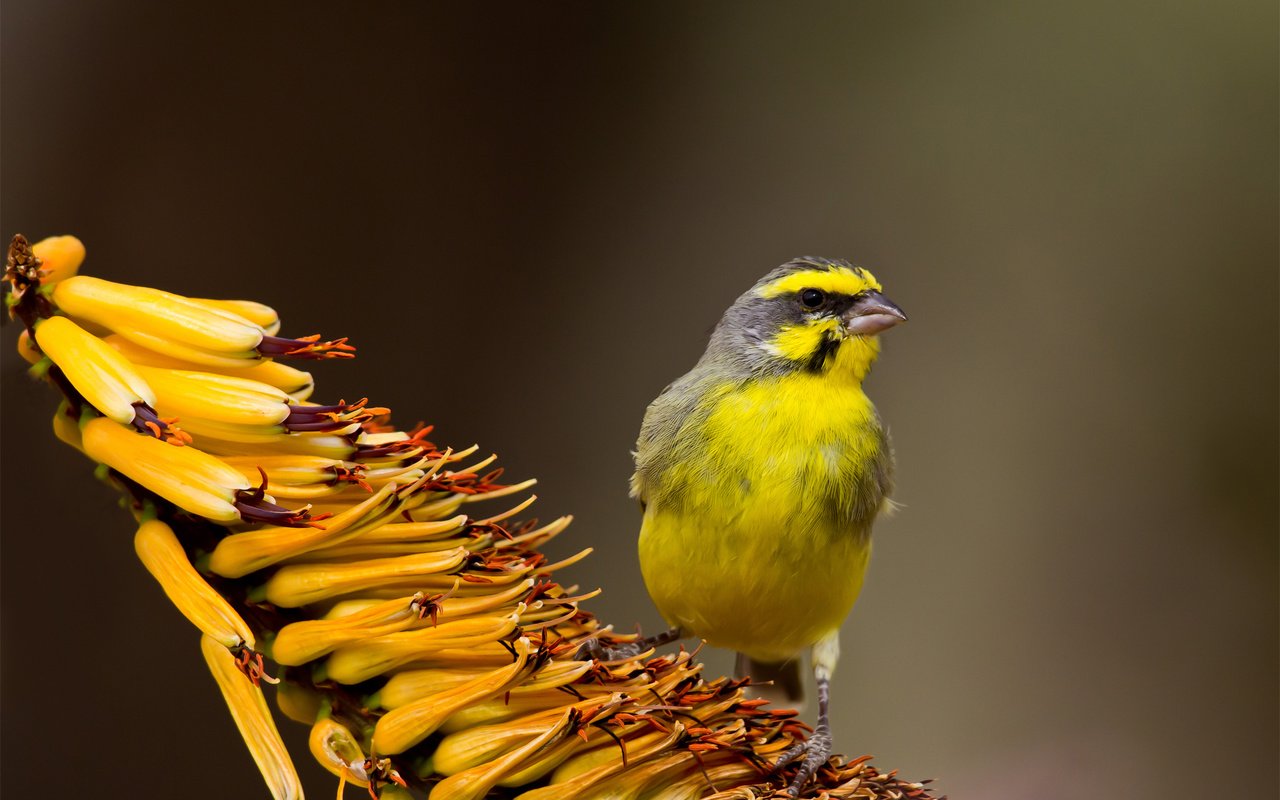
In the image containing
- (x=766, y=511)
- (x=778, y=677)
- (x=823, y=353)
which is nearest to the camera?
(x=766, y=511)

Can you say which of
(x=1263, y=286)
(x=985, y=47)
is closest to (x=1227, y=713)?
(x=1263, y=286)

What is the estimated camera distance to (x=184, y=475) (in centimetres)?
102

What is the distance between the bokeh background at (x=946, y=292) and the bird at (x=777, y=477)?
0.70 meters

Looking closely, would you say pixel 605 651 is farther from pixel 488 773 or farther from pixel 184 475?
pixel 184 475

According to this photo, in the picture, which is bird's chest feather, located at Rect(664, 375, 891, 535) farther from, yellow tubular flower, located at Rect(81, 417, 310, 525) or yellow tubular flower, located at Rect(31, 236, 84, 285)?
yellow tubular flower, located at Rect(31, 236, 84, 285)

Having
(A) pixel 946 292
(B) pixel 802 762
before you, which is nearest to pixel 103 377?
(B) pixel 802 762

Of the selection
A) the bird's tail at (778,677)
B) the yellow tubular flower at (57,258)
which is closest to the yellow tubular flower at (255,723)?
the yellow tubular flower at (57,258)

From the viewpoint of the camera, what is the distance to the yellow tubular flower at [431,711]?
40.8 inches

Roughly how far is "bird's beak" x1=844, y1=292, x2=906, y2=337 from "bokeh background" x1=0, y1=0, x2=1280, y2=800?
0.88 m

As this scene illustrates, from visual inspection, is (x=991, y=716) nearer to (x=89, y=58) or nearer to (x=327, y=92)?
(x=327, y=92)

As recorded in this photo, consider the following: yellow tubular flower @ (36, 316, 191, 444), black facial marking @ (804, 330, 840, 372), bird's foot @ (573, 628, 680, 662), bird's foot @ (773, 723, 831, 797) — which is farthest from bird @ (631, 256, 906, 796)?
yellow tubular flower @ (36, 316, 191, 444)

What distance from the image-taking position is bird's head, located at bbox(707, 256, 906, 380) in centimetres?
181

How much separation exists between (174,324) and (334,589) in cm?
27

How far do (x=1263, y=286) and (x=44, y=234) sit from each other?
2649 millimetres
